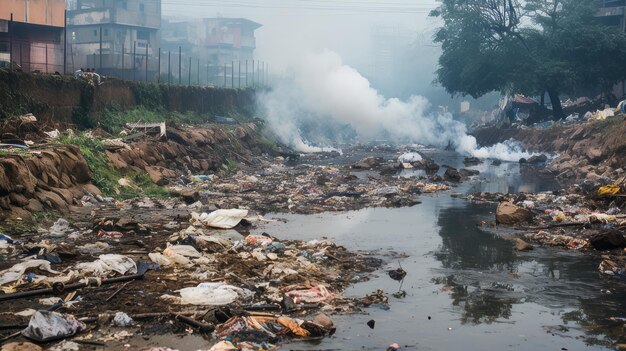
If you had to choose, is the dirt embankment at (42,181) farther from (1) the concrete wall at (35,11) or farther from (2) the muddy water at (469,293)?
(1) the concrete wall at (35,11)

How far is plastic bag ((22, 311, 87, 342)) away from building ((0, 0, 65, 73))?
89.3 feet

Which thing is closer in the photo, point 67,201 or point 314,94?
point 67,201

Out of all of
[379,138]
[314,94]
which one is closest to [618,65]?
[314,94]

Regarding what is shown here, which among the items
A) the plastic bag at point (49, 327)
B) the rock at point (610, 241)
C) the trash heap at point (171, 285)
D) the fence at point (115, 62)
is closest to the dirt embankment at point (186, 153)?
the fence at point (115, 62)

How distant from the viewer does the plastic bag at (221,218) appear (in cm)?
1264

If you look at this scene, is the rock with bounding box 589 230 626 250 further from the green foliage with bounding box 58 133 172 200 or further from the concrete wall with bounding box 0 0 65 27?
the concrete wall with bounding box 0 0 65 27

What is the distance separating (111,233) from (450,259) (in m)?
5.28

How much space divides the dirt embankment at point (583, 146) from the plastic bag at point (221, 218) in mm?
12370

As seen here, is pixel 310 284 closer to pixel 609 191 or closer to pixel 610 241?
pixel 610 241

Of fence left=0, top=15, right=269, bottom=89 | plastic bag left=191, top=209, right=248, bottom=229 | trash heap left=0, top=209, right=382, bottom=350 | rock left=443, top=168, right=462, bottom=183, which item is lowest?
rock left=443, top=168, right=462, bottom=183

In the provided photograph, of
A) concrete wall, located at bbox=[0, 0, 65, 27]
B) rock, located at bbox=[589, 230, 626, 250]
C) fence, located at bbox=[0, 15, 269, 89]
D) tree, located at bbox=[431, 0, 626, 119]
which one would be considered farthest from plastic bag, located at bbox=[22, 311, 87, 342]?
tree, located at bbox=[431, 0, 626, 119]

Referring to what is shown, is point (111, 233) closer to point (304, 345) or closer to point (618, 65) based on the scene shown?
point (304, 345)

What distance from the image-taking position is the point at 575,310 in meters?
7.77

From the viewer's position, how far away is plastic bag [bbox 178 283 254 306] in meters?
7.52
